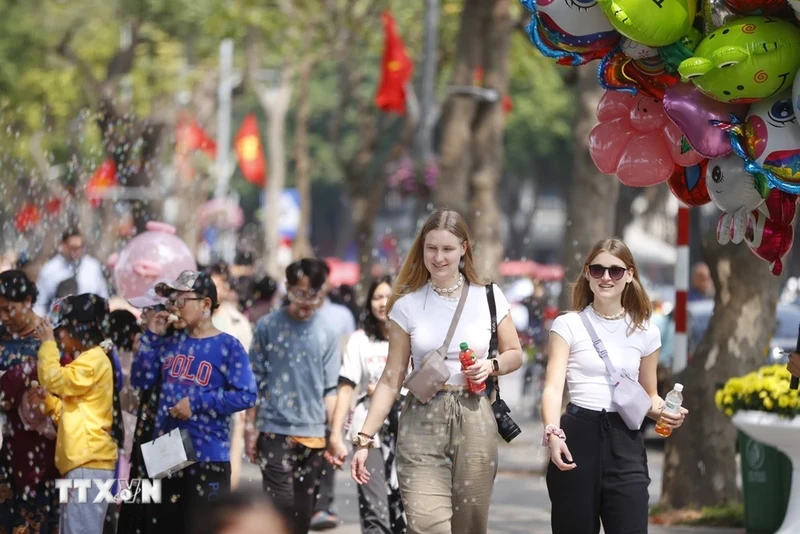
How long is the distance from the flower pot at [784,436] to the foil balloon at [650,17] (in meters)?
3.63

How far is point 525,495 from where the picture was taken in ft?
40.3

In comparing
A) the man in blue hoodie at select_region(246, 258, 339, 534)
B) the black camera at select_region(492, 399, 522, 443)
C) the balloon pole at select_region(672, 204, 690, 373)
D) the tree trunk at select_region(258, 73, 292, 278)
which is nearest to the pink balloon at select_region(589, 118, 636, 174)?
the black camera at select_region(492, 399, 522, 443)

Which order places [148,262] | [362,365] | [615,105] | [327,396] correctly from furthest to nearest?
[148,262], [327,396], [362,365], [615,105]

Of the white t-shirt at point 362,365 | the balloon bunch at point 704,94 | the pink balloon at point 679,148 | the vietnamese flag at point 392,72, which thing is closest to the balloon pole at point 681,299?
the white t-shirt at point 362,365

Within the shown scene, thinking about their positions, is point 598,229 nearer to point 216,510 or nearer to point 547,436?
point 547,436

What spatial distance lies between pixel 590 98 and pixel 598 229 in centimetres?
128

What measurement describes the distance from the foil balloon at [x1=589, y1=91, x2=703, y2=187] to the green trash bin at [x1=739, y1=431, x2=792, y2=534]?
3762mm

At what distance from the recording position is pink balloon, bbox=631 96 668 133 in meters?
6.70

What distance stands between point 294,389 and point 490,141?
9.93 metres

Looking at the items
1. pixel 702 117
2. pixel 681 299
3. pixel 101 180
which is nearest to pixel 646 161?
pixel 702 117

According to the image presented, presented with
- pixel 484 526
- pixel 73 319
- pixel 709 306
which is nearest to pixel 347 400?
pixel 73 319

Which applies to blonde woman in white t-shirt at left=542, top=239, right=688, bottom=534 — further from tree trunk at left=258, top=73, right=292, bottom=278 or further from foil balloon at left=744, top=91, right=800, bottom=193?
tree trunk at left=258, top=73, right=292, bottom=278

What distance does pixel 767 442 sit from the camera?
927cm

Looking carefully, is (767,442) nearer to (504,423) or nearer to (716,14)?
(504,423)
